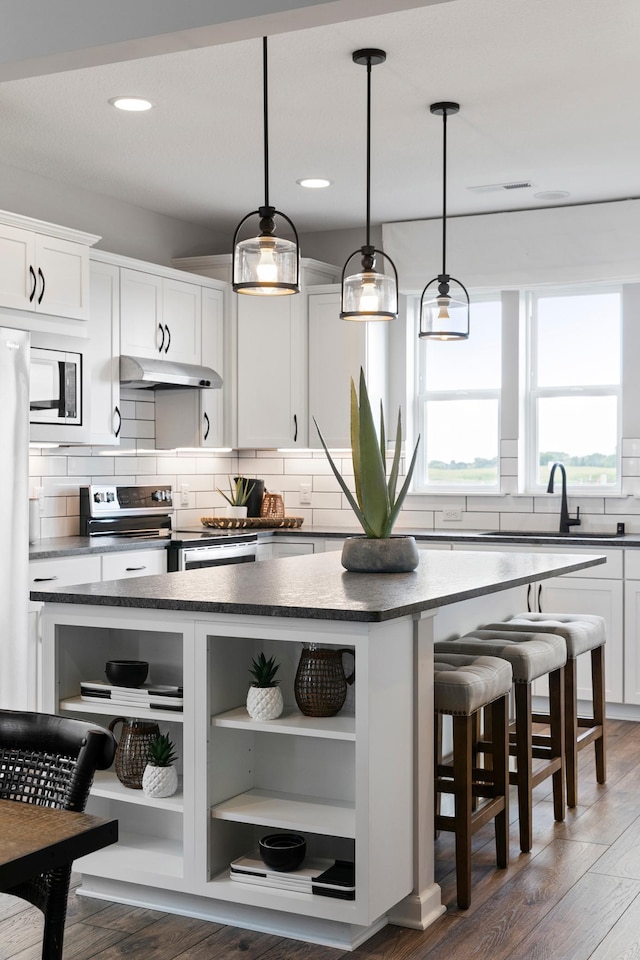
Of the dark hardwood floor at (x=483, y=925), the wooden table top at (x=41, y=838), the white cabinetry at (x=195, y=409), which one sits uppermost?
the white cabinetry at (x=195, y=409)

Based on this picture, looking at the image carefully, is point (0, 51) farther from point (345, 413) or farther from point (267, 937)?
point (345, 413)

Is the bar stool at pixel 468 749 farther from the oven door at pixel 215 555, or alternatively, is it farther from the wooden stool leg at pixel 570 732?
the oven door at pixel 215 555

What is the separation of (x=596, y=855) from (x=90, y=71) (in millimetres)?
3294

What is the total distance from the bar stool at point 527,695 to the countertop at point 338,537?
5.43 feet

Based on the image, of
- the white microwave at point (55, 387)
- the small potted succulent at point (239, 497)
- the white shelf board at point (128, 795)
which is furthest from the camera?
the small potted succulent at point (239, 497)

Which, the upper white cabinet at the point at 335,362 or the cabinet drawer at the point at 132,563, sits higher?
the upper white cabinet at the point at 335,362

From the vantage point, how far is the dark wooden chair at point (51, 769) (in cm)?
177

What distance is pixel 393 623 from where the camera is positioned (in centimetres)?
292

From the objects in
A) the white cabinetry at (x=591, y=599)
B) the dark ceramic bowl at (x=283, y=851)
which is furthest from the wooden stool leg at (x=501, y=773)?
the white cabinetry at (x=591, y=599)

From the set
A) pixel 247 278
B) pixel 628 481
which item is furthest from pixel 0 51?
pixel 628 481

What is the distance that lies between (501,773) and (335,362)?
137 inches

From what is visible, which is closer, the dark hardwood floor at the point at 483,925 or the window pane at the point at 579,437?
the dark hardwood floor at the point at 483,925

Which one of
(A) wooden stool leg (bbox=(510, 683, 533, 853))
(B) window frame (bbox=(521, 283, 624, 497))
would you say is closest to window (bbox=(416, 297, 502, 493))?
(B) window frame (bbox=(521, 283, 624, 497))

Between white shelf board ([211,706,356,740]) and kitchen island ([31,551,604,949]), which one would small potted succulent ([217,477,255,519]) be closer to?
kitchen island ([31,551,604,949])
